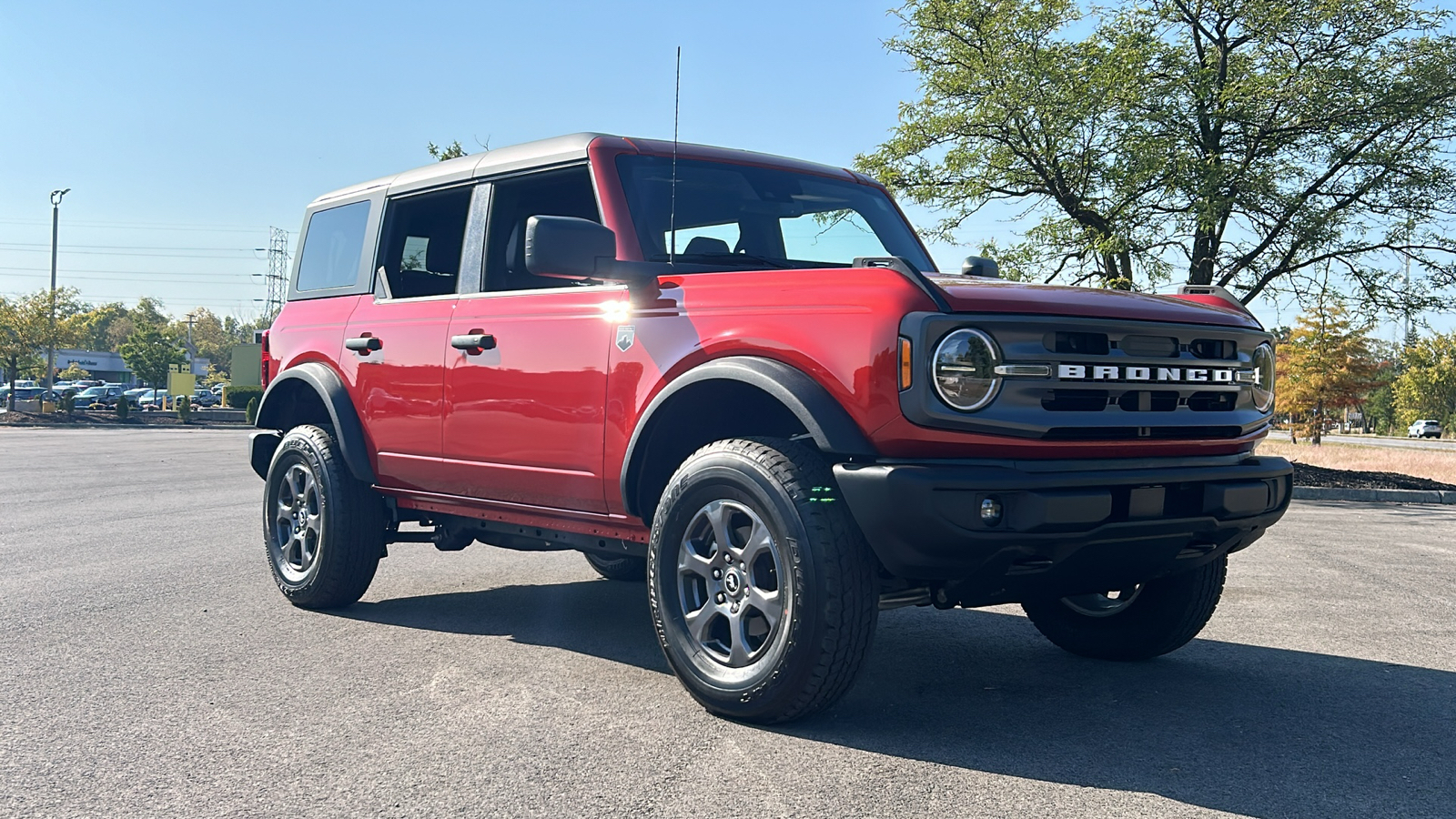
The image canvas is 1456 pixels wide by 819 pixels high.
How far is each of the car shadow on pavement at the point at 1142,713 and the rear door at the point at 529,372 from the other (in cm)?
79

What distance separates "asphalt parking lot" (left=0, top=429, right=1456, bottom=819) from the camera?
133 inches

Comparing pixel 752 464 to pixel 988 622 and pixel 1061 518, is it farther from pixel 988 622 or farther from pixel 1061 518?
pixel 988 622

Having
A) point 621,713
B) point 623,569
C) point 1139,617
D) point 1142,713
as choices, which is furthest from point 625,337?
point 623,569

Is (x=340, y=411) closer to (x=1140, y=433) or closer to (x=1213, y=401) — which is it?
(x=1140, y=433)

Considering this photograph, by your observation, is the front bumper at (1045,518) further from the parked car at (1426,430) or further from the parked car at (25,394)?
the parked car at (1426,430)

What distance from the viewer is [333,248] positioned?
668cm

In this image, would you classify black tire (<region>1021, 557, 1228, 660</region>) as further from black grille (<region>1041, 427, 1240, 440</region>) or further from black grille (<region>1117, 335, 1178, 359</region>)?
black grille (<region>1117, 335, 1178, 359</region>)

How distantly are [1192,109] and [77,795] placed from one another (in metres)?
18.1

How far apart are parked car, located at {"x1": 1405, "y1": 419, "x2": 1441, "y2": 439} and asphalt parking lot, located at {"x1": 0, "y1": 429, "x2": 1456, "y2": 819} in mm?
85839

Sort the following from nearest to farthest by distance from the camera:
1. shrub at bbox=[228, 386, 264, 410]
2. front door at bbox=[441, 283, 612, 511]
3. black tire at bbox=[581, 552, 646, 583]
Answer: front door at bbox=[441, 283, 612, 511], black tire at bbox=[581, 552, 646, 583], shrub at bbox=[228, 386, 264, 410]

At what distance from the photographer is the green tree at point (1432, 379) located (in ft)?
257

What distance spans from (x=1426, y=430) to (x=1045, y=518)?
9153cm

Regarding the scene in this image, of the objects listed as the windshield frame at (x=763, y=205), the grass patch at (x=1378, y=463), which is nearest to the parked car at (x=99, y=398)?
the grass patch at (x=1378, y=463)

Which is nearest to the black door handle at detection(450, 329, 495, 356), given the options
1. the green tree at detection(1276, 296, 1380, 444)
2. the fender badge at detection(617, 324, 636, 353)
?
the fender badge at detection(617, 324, 636, 353)
